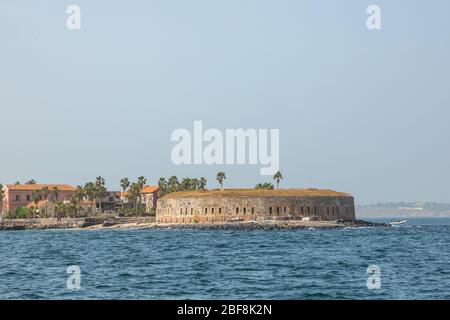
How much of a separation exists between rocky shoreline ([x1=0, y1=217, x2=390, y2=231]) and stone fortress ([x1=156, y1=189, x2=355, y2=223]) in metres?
4.38

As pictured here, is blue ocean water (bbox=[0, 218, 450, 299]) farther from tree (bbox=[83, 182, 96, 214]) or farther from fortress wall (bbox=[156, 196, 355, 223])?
tree (bbox=[83, 182, 96, 214])

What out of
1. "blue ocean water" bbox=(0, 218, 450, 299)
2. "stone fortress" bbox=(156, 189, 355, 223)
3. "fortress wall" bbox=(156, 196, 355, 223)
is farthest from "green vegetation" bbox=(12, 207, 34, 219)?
"blue ocean water" bbox=(0, 218, 450, 299)

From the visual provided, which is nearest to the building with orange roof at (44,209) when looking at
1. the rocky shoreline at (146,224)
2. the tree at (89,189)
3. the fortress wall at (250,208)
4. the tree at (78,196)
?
the tree at (78,196)

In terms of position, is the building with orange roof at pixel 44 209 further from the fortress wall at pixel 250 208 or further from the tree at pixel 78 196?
the fortress wall at pixel 250 208

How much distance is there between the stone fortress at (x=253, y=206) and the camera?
169 meters

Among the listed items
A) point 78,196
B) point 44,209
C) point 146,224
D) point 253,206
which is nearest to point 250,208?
point 253,206

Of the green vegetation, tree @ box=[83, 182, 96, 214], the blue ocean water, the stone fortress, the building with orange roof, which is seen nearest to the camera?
the blue ocean water

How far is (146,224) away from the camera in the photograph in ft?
565

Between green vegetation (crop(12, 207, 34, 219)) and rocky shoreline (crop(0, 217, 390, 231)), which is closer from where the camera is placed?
rocky shoreline (crop(0, 217, 390, 231))

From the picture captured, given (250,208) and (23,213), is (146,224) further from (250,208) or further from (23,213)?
(23,213)

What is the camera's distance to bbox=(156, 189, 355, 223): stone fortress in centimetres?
16875

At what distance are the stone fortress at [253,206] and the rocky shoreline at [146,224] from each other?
14.4 ft
